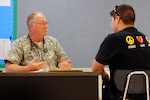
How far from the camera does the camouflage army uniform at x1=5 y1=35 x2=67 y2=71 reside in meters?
2.45

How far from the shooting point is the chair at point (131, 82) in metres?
2.15

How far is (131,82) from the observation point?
2168 millimetres

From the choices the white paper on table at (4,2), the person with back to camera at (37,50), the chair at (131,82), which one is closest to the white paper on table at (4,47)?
the white paper on table at (4,2)

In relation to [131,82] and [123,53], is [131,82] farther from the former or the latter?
[123,53]

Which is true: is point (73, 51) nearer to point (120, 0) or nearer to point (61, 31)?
point (61, 31)

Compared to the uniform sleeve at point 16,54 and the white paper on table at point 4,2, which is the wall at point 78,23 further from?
the uniform sleeve at point 16,54

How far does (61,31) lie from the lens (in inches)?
132

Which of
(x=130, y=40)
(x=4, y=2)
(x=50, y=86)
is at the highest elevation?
(x=4, y=2)

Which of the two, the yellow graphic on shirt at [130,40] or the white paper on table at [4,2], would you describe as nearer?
the yellow graphic on shirt at [130,40]

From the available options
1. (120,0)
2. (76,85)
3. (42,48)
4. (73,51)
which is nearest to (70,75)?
(76,85)

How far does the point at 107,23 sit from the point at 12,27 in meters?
1.18

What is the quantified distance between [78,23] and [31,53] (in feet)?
3.45

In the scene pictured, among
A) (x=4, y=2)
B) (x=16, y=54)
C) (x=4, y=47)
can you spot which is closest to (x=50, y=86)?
(x=16, y=54)

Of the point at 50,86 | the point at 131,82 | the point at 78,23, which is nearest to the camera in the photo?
the point at 50,86
